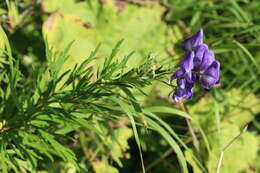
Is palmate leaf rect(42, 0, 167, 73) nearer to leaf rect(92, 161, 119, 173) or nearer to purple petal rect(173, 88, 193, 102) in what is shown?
leaf rect(92, 161, 119, 173)

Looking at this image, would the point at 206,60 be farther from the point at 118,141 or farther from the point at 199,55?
the point at 118,141

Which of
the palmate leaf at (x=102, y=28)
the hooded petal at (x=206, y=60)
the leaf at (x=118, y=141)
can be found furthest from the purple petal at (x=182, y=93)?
the palmate leaf at (x=102, y=28)

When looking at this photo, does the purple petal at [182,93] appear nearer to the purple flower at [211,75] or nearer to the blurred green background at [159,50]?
the purple flower at [211,75]

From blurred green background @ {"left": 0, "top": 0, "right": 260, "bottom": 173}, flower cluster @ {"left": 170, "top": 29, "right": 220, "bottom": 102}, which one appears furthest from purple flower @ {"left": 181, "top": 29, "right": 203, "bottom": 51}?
blurred green background @ {"left": 0, "top": 0, "right": 260, "bottom": 173}

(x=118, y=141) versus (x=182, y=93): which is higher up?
(x=182, y=93)

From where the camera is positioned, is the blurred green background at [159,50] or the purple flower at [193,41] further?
the blurred green background at [159,50]

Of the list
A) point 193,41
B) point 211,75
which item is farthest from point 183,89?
point 193,41
